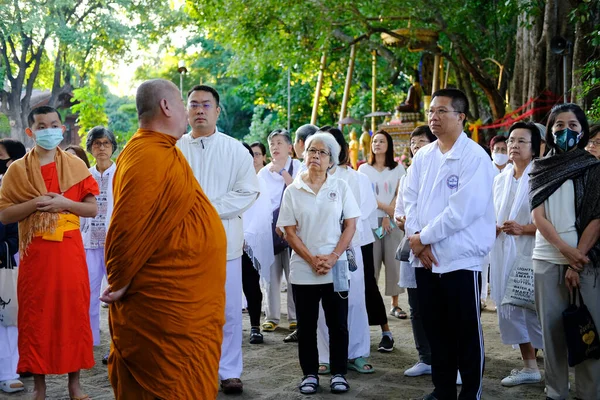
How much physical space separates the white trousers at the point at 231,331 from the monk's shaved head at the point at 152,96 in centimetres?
213

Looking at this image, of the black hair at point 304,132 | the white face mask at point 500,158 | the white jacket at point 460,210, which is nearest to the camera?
the white jacket at point 460,210

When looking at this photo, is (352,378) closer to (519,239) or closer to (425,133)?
(519,239)

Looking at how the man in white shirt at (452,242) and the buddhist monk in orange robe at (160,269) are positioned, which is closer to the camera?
the buddhist monk in orange robe at (160,269)

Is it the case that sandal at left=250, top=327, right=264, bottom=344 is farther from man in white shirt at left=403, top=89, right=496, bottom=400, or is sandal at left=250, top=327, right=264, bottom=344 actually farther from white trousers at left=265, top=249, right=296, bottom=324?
man in white shirt at left=403, top=89, right=496, bottom=400

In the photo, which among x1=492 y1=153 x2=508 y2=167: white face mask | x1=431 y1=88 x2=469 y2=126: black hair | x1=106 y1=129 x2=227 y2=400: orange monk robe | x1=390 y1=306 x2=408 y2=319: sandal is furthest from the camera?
x1=492 y1=153 x2=508 y2=167: white face mask

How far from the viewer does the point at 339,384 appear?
585cm

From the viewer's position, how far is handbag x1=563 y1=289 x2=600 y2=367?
16.7 ft

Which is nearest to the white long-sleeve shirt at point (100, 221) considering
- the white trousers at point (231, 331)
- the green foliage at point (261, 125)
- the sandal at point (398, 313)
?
the white trousers at point (231, 331)

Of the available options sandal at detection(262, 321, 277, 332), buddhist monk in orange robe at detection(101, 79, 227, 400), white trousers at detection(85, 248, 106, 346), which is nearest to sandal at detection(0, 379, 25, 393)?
white trousers at detection(85, 248, 106, 346)

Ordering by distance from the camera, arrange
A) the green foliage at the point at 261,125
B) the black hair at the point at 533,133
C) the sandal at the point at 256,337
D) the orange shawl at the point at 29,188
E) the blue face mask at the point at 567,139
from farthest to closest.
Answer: the green foliage at the point at 261,125 < the sandal at the point at 256,337 < the black hair at the point at 533,133 < the orange shawl at the point at 29,188 < the blue face mask at the point at 567,139

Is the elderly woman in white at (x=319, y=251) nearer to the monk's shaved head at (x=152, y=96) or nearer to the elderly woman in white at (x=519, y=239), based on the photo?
the elderly woman in white at (x=519, y=239)

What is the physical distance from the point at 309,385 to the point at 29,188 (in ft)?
8.27

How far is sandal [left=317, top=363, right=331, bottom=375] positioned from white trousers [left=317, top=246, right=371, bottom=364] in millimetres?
34

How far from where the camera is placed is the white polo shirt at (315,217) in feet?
19.5
